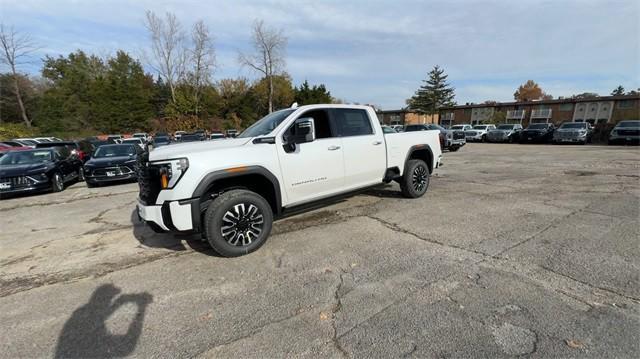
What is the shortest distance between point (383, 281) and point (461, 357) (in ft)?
3.63

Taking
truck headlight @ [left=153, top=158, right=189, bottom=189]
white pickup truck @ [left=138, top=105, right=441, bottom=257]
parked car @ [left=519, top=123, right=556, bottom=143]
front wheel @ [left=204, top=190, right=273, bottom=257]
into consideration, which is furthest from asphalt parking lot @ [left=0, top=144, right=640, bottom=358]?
parked car @ [left=519, top=123, right=556, bottom=143]

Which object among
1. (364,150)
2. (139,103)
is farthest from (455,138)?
(139,103)

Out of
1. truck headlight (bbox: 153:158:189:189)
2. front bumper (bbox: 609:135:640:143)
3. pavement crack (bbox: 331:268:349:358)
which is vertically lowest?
front bumper (bbox: 609:135:640:143)

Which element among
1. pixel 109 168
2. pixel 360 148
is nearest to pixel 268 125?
pixel 360 148

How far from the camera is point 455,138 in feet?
64.7

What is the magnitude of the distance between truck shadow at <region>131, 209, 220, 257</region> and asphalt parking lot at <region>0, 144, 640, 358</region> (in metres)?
0.03

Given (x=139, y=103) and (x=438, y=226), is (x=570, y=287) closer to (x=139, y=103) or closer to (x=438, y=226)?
(x=438, y=226)

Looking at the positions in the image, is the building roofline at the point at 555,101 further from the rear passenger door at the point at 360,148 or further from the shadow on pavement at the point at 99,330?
the shadow on pavement at the point at 99,330

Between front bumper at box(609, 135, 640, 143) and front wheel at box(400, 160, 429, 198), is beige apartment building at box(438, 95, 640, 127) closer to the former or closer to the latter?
front bumper at box(609, 135, 640, 143)

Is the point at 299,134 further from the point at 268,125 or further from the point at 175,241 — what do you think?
the point at 175,241

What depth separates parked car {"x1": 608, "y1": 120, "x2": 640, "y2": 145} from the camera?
67.2ft

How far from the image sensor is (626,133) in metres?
21.0

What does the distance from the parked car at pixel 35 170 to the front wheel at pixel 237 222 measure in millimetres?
8587

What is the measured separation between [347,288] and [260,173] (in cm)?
182
